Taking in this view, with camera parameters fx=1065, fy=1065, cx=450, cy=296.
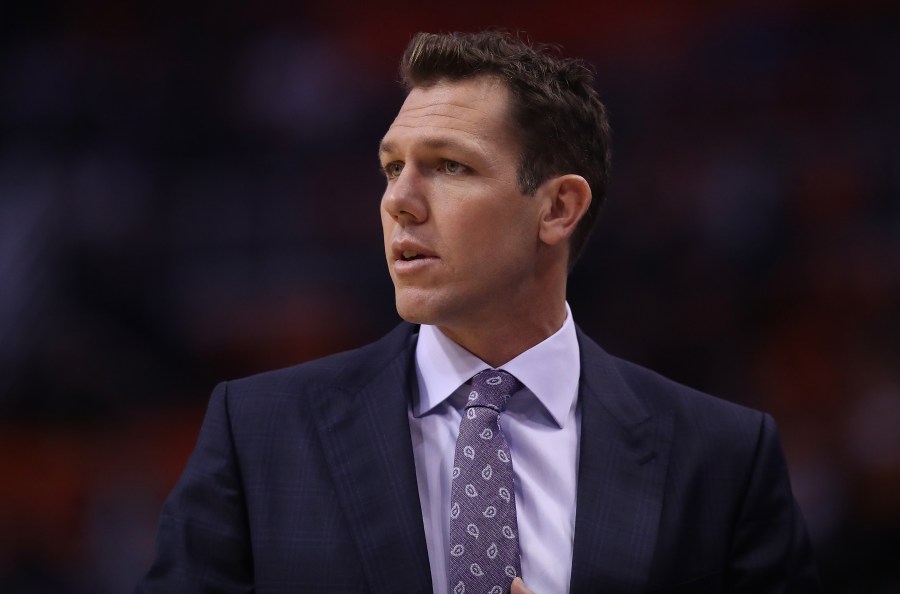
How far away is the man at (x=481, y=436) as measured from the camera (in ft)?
5.52

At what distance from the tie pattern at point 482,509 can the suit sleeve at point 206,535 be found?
0.34 metres

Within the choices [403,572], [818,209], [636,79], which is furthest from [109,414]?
[818,209]

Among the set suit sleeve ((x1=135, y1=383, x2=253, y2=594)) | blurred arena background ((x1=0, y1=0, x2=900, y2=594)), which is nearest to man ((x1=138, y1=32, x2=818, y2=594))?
suit sleeve ((x1=135, y1=383, x2=253, y2=594))

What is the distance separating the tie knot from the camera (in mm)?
1805

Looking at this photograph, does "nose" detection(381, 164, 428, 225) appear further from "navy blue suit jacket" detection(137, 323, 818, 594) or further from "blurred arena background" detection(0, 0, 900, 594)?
"blurred arena background" detection(0, 0, 900, 594)

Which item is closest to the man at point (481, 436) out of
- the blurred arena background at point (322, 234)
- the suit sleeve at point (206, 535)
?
the suit sleeve at point (206, 535)

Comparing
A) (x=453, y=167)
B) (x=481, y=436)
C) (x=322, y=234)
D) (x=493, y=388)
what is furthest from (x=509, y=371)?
(x=322, y=234)

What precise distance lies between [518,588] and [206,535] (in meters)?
0.50

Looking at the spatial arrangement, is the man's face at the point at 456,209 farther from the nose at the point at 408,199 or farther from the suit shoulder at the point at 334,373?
the suit shoulder at the point at 334,373

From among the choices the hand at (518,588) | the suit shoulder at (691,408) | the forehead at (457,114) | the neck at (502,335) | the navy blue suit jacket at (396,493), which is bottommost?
the hand at (518,588)

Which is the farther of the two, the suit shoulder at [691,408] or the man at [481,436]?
the suit shoulder at [691,408]

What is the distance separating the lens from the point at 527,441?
1820 mm

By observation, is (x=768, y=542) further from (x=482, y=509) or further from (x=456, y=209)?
(x=456, y=209)

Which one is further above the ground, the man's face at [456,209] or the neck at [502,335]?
the man's face at [456,209]
